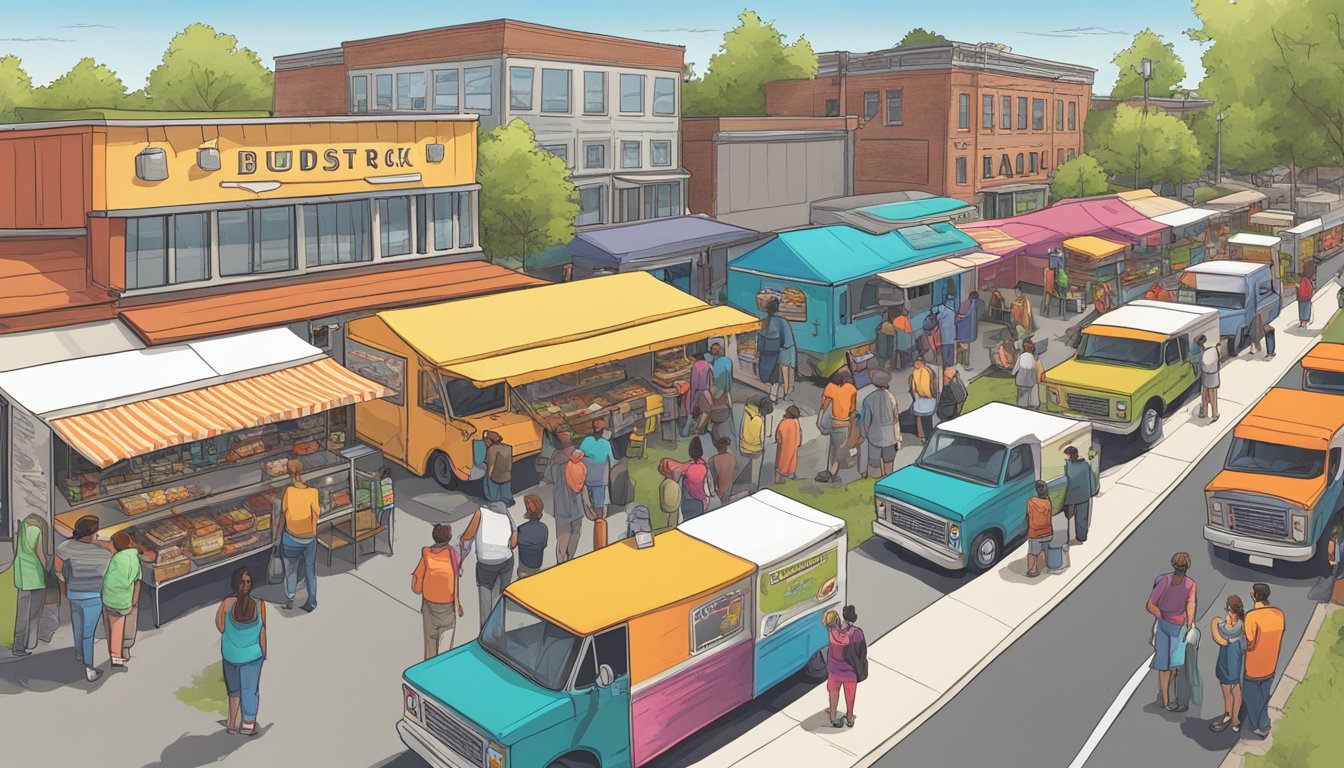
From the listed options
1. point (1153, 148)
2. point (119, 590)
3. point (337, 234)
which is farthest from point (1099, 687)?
point (1153, 148)

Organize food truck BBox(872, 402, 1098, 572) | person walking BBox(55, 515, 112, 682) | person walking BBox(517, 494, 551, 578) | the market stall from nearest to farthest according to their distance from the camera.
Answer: person walking BBox(55, 515, 112, 682), person walking BBox(517, 494, 551, 578), the market stall, food truck BBox(872, 402, 1098, 572)

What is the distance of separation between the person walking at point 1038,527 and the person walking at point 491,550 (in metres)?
7.20

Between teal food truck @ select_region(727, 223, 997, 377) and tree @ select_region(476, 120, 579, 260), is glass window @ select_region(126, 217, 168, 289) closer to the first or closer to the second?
tree @ select_region(476, 120, 579, 260)

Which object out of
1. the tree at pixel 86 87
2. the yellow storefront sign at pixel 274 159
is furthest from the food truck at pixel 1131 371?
the tree at pixel 86 87

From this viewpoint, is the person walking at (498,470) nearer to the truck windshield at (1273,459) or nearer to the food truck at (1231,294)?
the truck windshield at (1273,459)

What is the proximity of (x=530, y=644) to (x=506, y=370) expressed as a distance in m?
8.15

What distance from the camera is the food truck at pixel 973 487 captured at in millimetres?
15500

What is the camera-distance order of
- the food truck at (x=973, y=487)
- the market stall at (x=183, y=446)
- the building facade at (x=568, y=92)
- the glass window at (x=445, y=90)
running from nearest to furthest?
the market stall at (x=183, y=446) → the food truck at (x=973, y=487) → the building facade at (x=568, y=92) → the glass window at (x=445, y=90)

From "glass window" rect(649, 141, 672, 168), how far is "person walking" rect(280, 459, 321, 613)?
27.9 m

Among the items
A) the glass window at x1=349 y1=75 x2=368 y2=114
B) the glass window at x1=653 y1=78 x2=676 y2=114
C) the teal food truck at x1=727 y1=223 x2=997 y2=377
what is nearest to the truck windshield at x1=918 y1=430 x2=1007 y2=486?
the teal food truck at x1=727 y1=223 x2=997 y2=377

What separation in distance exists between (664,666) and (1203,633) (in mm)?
7682

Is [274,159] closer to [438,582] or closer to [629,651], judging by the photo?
[438,582]

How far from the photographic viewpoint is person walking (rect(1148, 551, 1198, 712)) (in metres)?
11.9

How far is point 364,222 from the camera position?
23031mm
